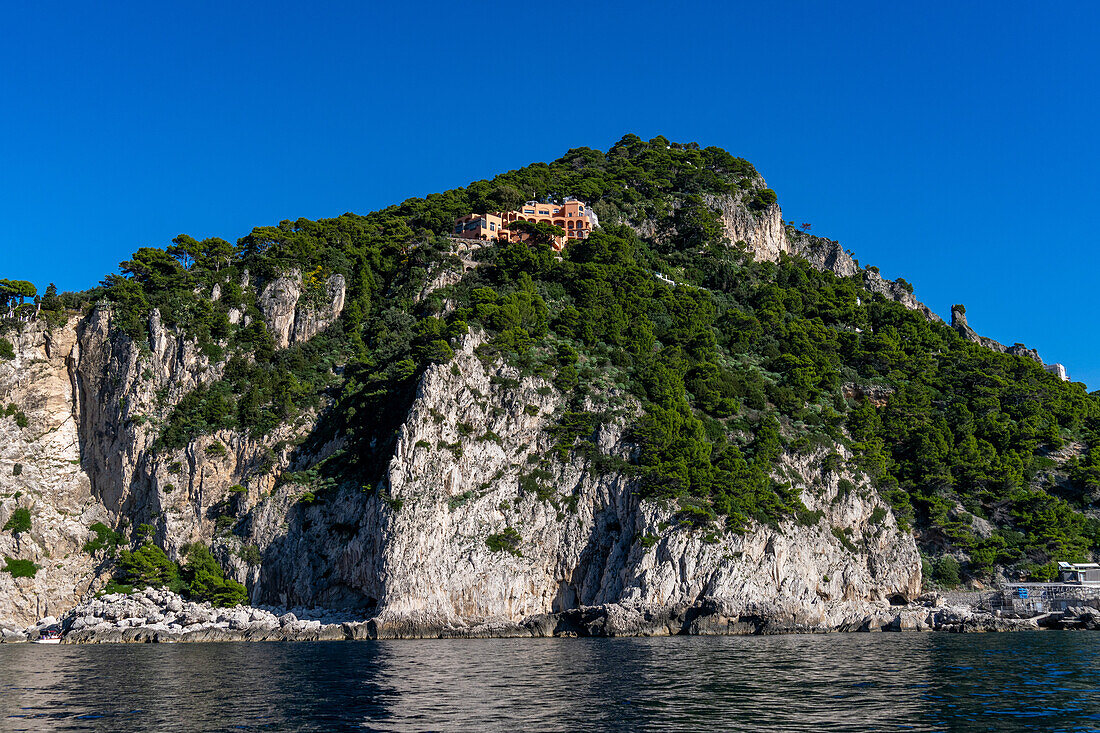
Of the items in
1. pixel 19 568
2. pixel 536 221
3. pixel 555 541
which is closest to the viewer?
pixel 555 541

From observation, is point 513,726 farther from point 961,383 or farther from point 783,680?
point 961,383

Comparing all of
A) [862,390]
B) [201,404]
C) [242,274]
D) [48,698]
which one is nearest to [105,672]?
[48,698]

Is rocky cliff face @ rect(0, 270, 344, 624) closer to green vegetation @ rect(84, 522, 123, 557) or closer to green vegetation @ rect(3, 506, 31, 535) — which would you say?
green vegetation @ rect(3, 506, 31, 535)

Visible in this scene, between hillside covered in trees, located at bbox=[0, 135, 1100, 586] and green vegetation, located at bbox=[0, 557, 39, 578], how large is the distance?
1338 centimetres

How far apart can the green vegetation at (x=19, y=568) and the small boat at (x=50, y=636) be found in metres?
6.35

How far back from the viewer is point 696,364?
271ft

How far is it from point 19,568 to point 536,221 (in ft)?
194

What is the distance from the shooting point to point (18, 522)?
227ft

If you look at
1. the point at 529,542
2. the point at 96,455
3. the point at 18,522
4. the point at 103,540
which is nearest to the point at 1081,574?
the point at 529,542

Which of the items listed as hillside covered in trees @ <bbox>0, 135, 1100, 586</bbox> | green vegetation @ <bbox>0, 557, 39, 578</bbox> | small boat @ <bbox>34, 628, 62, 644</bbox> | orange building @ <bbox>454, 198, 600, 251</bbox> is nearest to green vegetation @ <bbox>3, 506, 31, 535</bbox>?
green vegetation @ <bbox>0, 557, 39, 578</bbox>

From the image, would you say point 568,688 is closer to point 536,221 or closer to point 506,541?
point 506,541

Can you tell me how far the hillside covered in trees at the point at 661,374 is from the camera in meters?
71.4

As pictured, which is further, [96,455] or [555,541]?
[96,455]

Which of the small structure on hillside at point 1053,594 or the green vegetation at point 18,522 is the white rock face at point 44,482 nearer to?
the green vegetation at point 18,522
